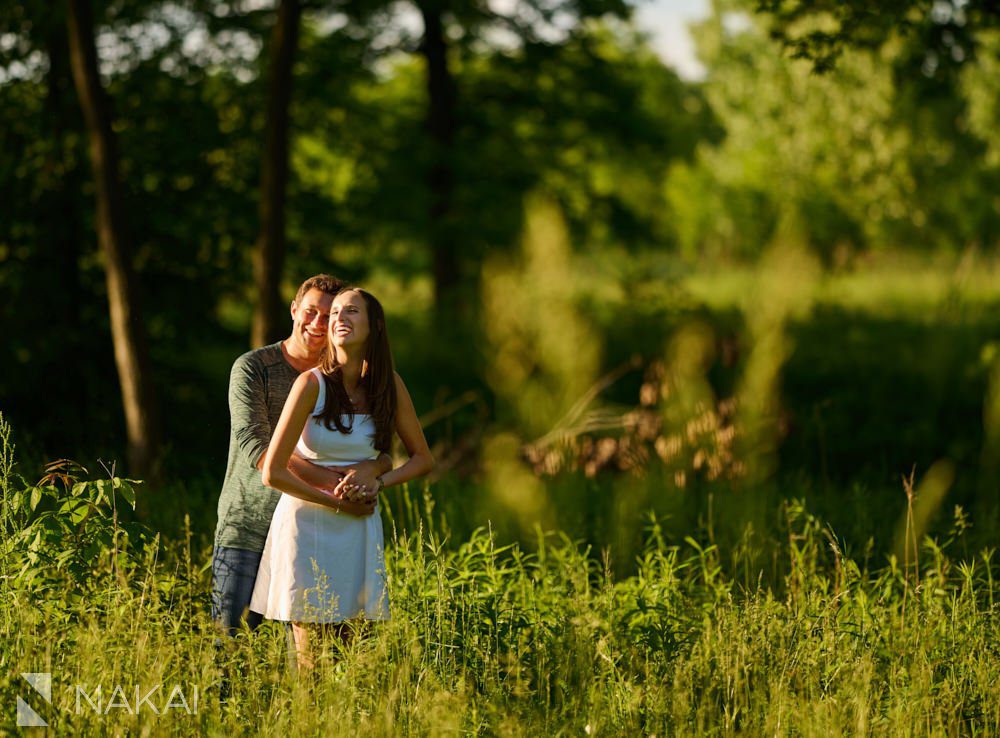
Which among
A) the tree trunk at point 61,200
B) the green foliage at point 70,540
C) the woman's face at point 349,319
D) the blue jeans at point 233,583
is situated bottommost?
the blue jeans at point 233,583

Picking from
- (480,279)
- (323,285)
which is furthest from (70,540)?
(480,279)

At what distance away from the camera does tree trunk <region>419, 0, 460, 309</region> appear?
54.9ft

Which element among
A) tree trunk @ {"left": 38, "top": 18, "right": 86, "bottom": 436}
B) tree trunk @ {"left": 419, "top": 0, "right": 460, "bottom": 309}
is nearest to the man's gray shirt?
tree trunk @ {"left": 38, "top": 18, "right": 86, "bottom": 436}

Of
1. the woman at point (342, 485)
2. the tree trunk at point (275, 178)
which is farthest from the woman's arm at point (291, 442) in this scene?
the tree trunk at point (275, 178)

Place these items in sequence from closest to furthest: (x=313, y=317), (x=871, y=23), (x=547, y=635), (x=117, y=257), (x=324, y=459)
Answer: (x=324, y=459)
(x=313, y=317)
(x=547, y=635)
(x=117, y=257)
(x=871, y=23)

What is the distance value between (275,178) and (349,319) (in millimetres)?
5776

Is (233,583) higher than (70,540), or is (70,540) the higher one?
(70,540)

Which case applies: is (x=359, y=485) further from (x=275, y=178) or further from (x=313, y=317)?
(x=275, y=178)

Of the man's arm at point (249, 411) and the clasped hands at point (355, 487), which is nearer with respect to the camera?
the clasped hands at point (355, 487)

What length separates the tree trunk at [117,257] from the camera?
27.0ft

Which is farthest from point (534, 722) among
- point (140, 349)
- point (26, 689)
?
point (140, 349)

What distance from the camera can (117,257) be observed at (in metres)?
8.38

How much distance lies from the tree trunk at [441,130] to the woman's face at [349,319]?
12.2m

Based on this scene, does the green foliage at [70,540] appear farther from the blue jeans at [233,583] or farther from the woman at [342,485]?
the woman at [342,485]
